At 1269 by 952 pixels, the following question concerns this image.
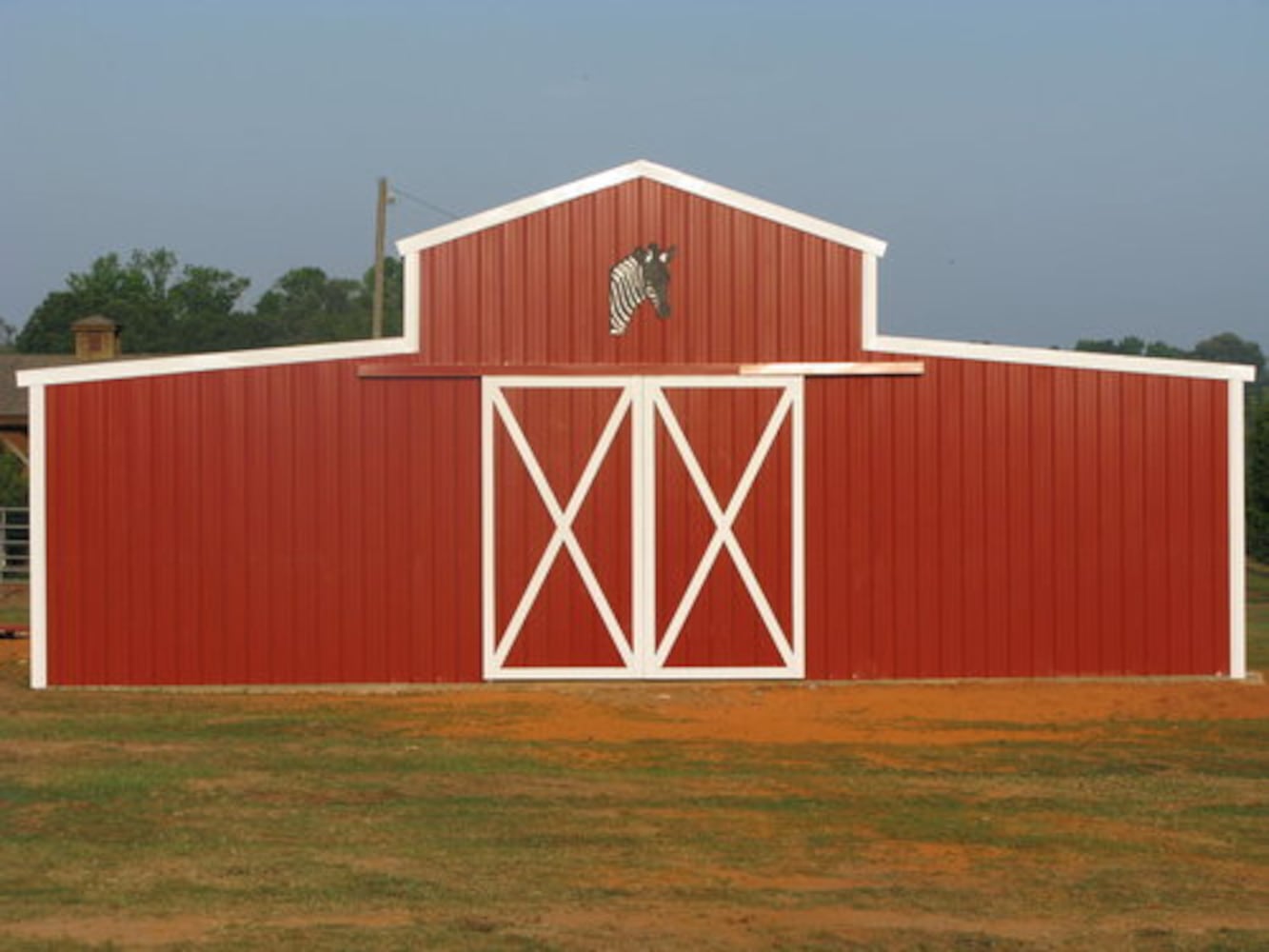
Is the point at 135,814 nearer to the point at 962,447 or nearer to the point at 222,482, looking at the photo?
the point at 222,482

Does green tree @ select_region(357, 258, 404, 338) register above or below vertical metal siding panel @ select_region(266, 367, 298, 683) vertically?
above

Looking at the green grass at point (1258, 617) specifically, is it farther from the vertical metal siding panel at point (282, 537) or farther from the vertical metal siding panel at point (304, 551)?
the vertical metal siding panel at point (282, 537)

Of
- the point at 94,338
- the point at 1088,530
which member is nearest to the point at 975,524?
the point at 1088,530

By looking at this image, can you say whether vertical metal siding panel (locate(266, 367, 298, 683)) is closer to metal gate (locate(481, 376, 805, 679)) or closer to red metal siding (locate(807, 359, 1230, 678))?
metal gate (locate(481, 376, 805, 679))

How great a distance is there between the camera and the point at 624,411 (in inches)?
632

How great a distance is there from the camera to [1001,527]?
1623cm

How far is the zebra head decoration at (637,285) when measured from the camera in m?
16.0

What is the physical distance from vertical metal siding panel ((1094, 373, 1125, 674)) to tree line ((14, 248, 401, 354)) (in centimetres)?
5549

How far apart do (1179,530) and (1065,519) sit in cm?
109

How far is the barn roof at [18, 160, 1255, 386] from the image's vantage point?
15.9 meters

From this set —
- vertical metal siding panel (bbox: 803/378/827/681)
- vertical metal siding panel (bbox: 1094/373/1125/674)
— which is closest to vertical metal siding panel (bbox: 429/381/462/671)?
vertical metal siding panel (bbox: 803/378/827/681)

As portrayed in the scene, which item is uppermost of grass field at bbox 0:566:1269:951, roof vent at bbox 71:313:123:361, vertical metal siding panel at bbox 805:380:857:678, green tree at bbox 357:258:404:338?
green tree at bbox 357:258:404:338

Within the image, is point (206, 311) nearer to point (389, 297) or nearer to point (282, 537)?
point (389, 297)

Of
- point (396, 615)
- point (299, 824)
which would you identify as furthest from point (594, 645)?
point (299, 824)
